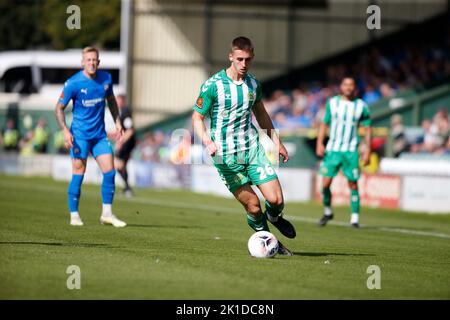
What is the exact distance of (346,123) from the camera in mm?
17094

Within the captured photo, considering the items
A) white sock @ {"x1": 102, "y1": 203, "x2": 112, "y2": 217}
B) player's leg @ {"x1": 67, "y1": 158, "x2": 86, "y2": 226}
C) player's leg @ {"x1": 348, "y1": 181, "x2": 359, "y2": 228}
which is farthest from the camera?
player's leg @ {"x1": 348, "y1": 181, "x2": 359, "y2": 228}

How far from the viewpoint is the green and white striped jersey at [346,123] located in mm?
17109

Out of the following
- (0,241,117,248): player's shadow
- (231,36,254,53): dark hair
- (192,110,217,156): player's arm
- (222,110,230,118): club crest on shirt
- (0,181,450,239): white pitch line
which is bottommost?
(0,181,450,239): white pitch line

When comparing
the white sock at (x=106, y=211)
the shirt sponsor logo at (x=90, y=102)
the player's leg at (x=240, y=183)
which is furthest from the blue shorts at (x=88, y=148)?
the player's leg at (x=240, y=183)

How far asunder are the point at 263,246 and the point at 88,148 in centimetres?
443

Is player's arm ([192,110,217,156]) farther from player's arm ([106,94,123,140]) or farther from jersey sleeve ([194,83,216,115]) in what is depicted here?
player's arm ([106,94,123,140])

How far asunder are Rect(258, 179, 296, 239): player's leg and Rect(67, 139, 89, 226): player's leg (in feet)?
13.3

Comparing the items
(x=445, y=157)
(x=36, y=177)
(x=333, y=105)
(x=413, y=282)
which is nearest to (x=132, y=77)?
(x=36, y=177)

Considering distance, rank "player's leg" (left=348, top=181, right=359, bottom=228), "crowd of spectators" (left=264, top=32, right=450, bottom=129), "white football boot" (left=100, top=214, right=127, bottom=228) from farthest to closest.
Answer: "crowd of spectators" (left=264, top=32, right=450, bottom=129) < "player's leg" (left=348, top=181, right=359, bottom=228) < "white football boot" (left=100, top=214, right=127, bottom=228)

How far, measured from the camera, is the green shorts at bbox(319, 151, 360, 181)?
56.0 ft

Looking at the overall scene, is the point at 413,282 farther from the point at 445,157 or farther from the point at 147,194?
the point at 147,194

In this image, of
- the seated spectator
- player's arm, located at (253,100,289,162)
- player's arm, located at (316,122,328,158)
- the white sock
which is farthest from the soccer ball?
the seated spectator
